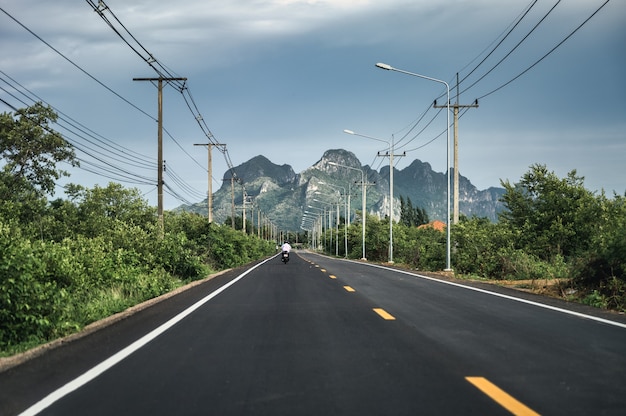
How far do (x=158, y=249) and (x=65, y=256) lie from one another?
30.8ft

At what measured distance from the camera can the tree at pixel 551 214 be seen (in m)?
27.5

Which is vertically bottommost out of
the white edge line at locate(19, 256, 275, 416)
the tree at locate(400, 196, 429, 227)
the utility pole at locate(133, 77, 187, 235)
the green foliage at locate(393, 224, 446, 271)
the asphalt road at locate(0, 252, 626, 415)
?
the white edge line at locate(19, 256, 275, 416)

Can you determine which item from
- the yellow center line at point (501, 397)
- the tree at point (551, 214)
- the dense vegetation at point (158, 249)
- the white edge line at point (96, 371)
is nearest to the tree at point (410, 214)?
the dense vegetation at point (158, 249)

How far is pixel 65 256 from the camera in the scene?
1251 cm

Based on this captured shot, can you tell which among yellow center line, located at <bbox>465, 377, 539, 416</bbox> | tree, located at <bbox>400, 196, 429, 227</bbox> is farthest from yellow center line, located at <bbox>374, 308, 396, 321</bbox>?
tree, located at <bbox>400, 196, 429, 227</bbox>

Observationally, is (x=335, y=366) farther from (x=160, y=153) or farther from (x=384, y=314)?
(x=160, y=153)

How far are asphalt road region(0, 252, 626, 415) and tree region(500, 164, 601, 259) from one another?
1772 cm

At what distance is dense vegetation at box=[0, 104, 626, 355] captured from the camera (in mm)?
8719

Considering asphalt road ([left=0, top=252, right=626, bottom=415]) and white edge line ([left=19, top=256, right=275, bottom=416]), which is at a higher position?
asphalt road ([left=0, top=252, right=626, bottom=415])

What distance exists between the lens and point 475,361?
22.1 feet

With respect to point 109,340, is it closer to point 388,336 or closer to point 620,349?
point 388,336

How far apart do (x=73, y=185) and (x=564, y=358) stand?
64.6 m

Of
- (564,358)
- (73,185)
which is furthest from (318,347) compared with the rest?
(73,185)

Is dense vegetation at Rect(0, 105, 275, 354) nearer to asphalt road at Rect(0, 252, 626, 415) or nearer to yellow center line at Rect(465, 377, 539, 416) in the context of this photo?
asphalt road at Rect(0, 252, 626, 415)
